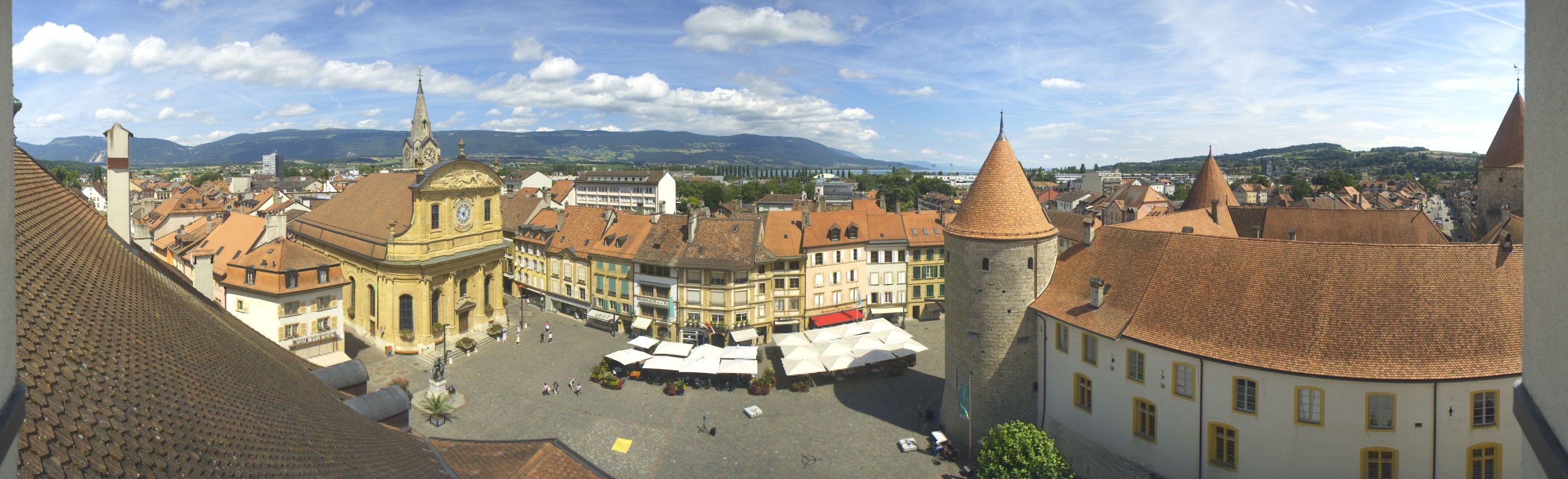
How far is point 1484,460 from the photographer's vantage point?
768 inches

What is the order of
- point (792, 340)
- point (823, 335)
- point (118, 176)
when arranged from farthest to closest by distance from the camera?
point (823, 335) < point (792, 340) < point (118, 176)

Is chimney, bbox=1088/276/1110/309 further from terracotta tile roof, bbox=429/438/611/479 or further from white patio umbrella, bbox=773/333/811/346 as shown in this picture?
terracotta tile roof, bbox=429/438/611/479

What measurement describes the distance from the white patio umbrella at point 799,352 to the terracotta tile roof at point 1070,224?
28077mm

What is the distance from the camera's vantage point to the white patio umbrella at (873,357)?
37.3 metres

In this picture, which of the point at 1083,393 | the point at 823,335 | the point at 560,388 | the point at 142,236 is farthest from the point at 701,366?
the point at 142,236

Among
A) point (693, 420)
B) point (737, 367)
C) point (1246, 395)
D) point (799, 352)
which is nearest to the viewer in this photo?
point (1246, 395)

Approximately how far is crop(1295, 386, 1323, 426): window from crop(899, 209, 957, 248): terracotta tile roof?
3190 cm

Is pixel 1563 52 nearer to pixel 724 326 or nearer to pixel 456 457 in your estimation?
pixel 456 457

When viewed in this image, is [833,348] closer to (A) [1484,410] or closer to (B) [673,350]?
(B) [673,350]

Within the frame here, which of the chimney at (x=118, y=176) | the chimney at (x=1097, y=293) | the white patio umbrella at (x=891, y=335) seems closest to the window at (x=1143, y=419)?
the chimney at (x=1097, y=293)

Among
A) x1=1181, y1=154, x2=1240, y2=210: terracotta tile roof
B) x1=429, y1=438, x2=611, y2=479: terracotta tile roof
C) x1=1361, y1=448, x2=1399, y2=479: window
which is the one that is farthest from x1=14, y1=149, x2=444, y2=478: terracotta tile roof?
x1=1181, y1=154, x2=1240, y2=210: terracotta tile roof

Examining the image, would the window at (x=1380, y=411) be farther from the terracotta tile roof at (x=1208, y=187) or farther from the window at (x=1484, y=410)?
the terracotta tile roof at (x=1208, y=187)

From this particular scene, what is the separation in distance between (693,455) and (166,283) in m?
18.6

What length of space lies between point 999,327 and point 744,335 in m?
19.6
